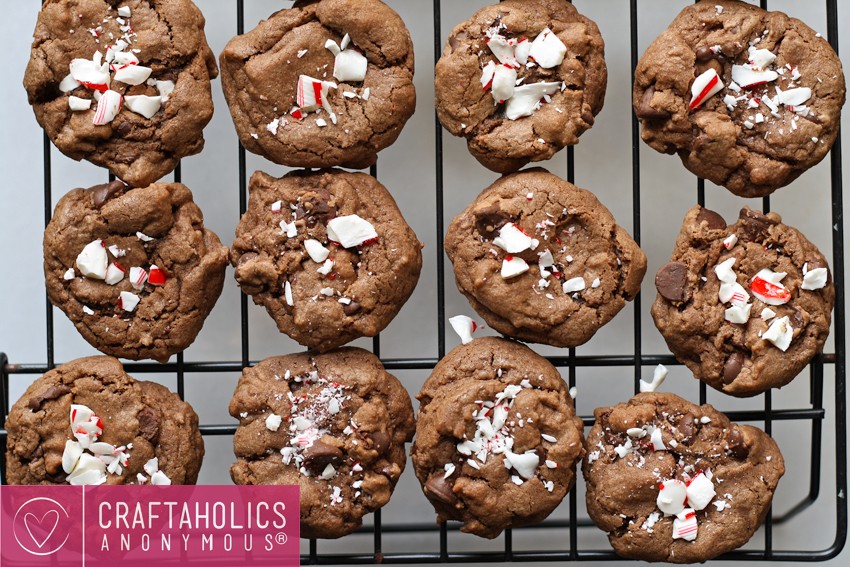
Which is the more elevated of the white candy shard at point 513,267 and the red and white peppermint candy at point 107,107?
the red and white peppermint candy at point 107,107

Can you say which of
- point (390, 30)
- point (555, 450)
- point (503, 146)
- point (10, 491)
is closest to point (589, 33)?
point (503, 146)

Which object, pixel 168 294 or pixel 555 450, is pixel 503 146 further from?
pixel 168 294

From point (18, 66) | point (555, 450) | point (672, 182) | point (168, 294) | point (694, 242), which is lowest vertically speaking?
point (555, 450)

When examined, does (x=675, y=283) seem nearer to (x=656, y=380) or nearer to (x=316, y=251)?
(x=656, y=380)

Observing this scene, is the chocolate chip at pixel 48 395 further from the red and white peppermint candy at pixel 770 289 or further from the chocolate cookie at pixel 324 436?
the red and white peppermint candy at pixel 770 289

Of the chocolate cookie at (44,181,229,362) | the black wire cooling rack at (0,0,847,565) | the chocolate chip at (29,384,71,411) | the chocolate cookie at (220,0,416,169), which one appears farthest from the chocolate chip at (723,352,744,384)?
the chocolate chip at (29,384,71,411)

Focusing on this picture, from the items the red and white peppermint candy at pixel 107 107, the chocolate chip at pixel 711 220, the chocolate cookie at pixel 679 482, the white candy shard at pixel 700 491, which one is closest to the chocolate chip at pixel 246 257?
the red and white peppermint candy at pixel 107 107

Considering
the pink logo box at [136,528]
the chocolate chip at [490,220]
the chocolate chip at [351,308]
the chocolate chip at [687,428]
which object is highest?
the chocolate chip at [490,220]
